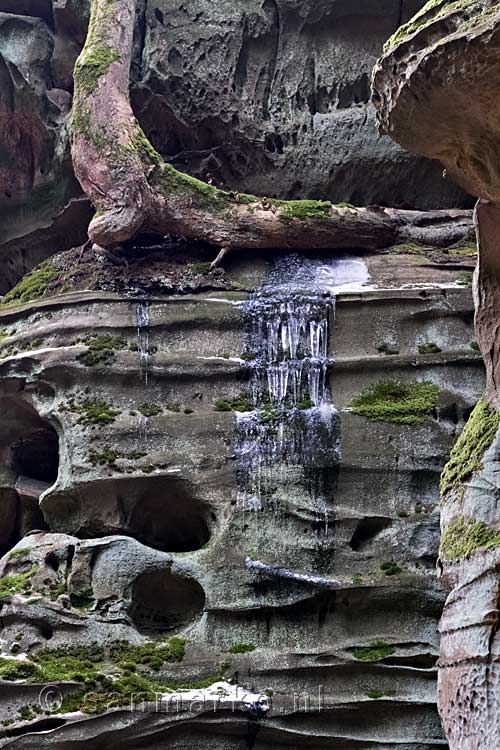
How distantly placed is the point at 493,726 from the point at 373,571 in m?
4.55

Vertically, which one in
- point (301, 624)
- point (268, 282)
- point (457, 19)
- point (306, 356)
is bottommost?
point (301, 624)

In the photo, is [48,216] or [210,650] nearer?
[210,650]

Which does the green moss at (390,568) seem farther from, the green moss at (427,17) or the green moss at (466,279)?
the green moss at (427,17)

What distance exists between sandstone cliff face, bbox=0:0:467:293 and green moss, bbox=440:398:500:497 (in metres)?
7.80

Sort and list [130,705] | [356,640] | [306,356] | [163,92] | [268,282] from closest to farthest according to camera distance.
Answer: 1. [130,705]
2. [356,640]
3. [306,356]
4. [268,282]
5. [163,92]

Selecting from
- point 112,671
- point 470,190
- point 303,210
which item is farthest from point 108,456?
point 470,190

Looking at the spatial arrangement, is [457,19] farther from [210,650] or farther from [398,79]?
[210,650]

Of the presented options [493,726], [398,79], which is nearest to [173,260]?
[398,79]

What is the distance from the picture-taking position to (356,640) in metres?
8.94

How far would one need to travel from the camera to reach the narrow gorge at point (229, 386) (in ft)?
27.8

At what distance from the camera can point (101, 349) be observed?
420 inches

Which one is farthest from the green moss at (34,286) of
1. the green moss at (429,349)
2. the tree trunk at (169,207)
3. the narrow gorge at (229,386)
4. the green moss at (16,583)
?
the green moss at (429,349)
